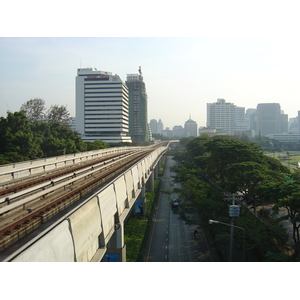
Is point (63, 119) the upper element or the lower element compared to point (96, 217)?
upper

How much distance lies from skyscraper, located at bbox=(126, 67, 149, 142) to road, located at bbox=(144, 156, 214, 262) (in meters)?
118

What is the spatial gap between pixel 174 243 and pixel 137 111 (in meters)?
128

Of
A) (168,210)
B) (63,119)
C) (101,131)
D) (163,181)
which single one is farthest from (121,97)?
(168,210)

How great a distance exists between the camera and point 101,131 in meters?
116

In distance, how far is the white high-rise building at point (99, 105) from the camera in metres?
114

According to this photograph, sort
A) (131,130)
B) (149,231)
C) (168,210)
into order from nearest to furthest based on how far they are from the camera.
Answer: (149,231) → (168,210) → (131,130)

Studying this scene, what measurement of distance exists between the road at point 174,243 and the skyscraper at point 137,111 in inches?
4630

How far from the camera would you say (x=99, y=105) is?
378 feet

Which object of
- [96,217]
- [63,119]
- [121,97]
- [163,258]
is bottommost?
[163,258]

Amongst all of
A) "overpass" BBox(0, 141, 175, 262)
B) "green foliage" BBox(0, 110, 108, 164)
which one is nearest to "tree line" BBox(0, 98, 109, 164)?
"green foliage" BBox(0, 110, 108, 164)

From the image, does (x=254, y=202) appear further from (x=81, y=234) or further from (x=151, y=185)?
(x=151, y=185)

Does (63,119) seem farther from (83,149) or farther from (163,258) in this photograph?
(163,258)

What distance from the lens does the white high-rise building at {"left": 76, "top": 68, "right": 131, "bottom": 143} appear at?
113938mm

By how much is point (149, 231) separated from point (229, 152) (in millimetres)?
11767
